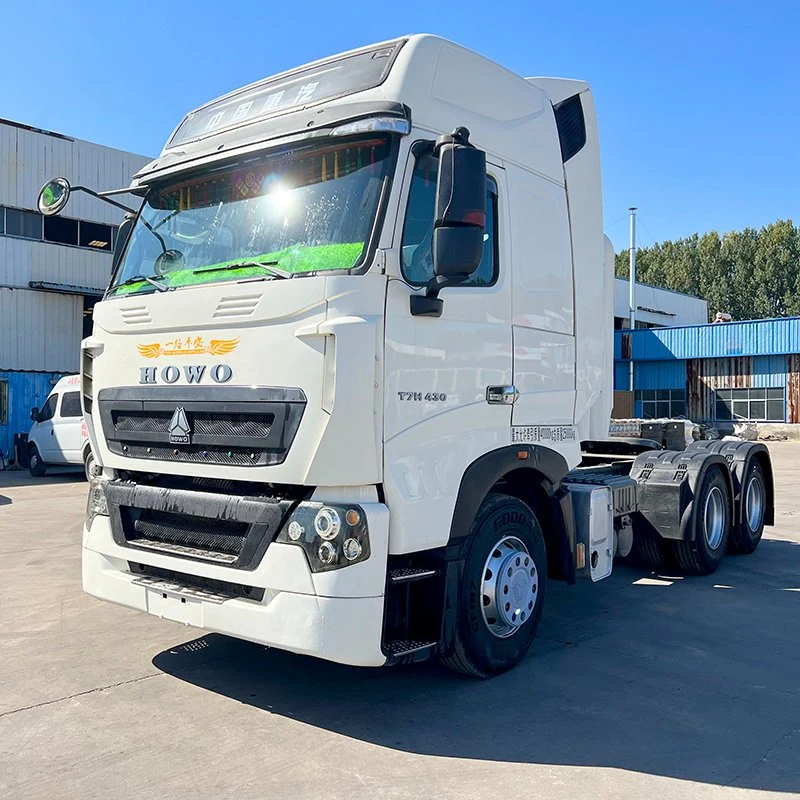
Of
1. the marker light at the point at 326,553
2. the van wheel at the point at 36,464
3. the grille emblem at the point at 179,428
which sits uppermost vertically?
Result: the grille emblem at the point at 179,428

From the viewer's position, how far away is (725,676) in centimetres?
509

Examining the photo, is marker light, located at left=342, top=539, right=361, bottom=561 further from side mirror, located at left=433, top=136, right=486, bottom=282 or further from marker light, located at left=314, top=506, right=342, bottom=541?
side mirror, located at left=433, top=136, right=486, bottom=282

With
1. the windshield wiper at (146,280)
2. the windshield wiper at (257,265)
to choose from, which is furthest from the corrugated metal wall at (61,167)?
the windshield wiper at (257,265)

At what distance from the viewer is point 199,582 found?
14.6 feet

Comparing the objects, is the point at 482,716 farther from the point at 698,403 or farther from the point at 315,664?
the point at 698,403

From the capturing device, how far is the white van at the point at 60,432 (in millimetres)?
17750

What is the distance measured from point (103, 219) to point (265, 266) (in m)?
22.1

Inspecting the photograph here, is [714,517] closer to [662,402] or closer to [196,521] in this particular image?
[196,521]

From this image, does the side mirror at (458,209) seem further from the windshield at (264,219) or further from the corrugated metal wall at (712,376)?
the corrugated metal wall at (712,376)

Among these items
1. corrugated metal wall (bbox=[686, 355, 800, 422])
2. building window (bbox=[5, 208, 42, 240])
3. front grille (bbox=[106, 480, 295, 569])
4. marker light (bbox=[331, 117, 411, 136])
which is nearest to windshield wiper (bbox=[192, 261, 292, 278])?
marker light (bbox=[331, 117, 411, 136])

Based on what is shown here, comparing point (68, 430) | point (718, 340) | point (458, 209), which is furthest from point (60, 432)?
point (718, 340)

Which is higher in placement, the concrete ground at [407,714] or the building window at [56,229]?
the building window at [56,229]

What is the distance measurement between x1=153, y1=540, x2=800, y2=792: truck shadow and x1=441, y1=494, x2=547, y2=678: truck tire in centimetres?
19

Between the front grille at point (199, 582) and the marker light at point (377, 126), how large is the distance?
7.78 feet
